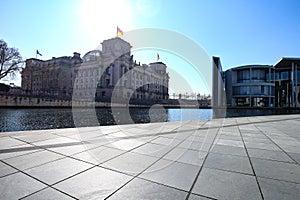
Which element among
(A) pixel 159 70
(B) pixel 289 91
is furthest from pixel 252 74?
(A) pixel 159 70

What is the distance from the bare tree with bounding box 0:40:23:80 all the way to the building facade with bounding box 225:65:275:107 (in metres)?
62.3

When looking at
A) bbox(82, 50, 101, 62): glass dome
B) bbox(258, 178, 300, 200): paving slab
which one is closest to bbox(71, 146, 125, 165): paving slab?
bbox(258, 178, 300, 200): paving slab

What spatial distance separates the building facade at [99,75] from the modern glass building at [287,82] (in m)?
53.8

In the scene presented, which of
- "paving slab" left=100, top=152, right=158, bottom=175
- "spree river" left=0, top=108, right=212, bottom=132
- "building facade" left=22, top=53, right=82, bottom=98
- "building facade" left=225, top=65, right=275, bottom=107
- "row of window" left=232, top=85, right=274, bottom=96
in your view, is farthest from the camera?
"building facade" left=22, top=53, right=82, bottom=98

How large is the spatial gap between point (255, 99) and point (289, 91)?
11290mm

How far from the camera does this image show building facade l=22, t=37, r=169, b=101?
68.6 m

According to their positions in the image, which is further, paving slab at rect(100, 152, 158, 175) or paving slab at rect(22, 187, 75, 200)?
paving slab at rect(100, 152, 158, 175)

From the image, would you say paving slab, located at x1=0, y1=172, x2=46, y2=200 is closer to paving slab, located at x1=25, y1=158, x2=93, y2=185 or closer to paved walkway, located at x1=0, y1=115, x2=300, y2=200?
paved walkway, located at x1=0, y1=115, x2=300, y2=200

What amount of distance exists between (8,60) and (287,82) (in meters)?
79.0

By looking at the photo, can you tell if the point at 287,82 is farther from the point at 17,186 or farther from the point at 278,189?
the point at 17,186

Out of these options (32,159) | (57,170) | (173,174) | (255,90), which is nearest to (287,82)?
(255,90)

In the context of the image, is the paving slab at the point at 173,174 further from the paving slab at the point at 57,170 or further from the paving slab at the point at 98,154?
the paving slab at the point at 57,170

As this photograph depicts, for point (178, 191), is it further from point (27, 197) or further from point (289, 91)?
point (289, 91)

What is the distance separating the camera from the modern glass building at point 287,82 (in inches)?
1720
